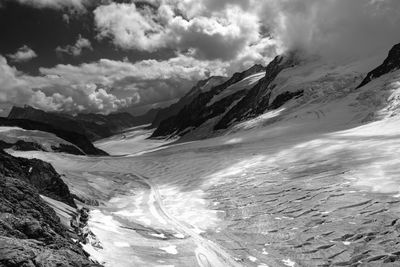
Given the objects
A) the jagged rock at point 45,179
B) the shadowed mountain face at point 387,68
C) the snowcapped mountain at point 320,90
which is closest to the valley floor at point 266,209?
the jagged rock at point 45,179

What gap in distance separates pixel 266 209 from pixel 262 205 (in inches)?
65.4

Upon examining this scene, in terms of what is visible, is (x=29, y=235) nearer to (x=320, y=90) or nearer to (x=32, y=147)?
(x=320, y=90)

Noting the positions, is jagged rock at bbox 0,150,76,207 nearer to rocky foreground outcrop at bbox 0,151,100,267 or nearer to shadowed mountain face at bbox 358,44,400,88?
rocky foreground outcrop at bbox 0,151,100,267

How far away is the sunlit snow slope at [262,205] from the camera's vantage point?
85.1 ft

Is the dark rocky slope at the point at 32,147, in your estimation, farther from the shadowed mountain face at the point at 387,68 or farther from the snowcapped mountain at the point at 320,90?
the shadowed mountain face at the point at 387,68

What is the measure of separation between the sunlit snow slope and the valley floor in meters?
0.09

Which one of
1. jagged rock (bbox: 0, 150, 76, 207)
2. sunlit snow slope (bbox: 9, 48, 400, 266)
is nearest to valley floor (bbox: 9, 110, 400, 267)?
sunlit snow slope (bbox: 9, 48, 400, 266)

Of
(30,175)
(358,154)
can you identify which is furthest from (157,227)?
(358,154)

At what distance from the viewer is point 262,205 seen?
39250 millimetres

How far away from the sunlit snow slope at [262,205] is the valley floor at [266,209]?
92mm

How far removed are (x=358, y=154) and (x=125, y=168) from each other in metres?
48.9

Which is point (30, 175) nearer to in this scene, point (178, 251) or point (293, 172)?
point (178, 251)

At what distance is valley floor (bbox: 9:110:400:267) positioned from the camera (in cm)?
2578

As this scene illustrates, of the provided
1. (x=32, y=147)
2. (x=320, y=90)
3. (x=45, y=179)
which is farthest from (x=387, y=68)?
(x=32, y=147)
